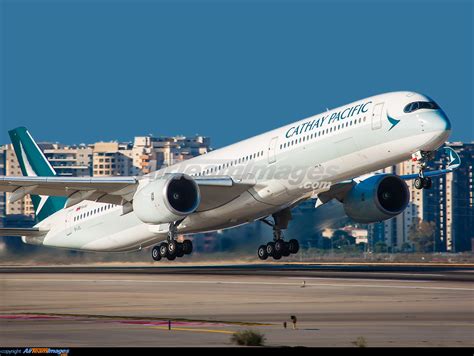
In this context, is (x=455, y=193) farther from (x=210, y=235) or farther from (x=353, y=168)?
(x=353, y=168)

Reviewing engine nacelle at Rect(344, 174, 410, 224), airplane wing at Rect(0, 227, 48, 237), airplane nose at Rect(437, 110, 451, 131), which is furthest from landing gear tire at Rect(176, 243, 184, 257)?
airplane nose at Rect(437, 110, 451, 131)

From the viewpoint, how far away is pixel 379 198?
51.9 meters

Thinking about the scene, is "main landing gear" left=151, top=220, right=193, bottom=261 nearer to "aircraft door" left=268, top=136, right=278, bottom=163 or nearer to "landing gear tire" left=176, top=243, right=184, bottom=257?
"landing gear tire" left=176, top=243, right=184, bottom=257

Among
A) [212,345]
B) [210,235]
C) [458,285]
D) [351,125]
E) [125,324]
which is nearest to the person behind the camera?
[212,345]

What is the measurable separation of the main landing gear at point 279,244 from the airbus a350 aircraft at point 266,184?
60 mm

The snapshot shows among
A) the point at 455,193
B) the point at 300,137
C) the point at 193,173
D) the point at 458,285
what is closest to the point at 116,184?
the point at 193,173

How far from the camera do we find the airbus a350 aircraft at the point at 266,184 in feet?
136

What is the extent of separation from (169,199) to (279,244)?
8.49m

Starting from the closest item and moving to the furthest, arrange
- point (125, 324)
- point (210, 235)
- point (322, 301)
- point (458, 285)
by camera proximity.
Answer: point (125, 324) → point (322, 301) → point (458, 285) → point (210, 235)

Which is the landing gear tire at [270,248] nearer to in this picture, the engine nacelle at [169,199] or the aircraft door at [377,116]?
the engine nacelle at [169,199]

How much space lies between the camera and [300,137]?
147 feet

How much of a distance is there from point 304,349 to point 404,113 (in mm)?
24106

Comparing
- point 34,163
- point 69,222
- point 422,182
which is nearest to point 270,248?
point 422,182

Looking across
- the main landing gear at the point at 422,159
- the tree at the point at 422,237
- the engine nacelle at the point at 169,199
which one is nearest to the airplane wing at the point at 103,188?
the engine nacelle at the point at 169,199
